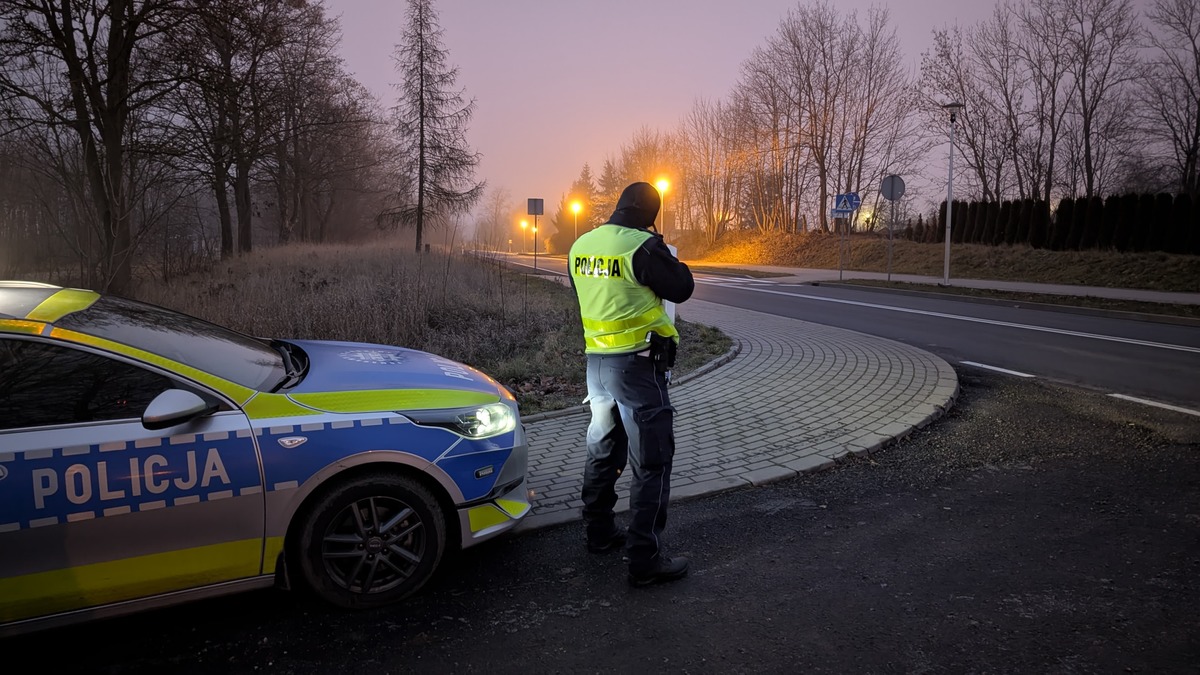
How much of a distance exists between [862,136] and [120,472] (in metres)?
39.6

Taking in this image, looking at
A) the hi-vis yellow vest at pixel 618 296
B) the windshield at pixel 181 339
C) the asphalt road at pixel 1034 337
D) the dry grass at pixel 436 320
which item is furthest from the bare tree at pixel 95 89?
the asphalt road at pixel 1034 337

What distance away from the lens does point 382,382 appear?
10.6 feet

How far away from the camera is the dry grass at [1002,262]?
19781 millimetres

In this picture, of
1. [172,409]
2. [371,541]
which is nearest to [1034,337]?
[371,541]

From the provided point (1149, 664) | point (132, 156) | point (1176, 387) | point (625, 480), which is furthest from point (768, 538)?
point (132, 156)

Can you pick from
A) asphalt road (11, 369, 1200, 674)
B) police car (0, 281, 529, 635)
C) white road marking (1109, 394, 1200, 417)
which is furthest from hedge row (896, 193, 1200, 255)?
police car (0, 281, 529, 635)

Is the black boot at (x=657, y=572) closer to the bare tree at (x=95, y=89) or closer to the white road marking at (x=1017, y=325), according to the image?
the bare tree at (x=95, y=89)

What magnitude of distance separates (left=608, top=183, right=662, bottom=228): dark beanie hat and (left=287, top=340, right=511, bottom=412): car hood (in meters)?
1.14

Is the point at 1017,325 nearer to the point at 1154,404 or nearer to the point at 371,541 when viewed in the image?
the point at 1154,404

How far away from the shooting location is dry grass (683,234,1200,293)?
64.9ft

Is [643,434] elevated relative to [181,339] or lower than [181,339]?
lower

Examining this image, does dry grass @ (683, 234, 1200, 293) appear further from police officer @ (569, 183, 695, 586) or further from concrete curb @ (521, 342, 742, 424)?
police officer @ (569, 183, 695, 586)

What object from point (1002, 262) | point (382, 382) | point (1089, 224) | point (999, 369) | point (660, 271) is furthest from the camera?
point (1002, 262)

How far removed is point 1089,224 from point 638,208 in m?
27.0
